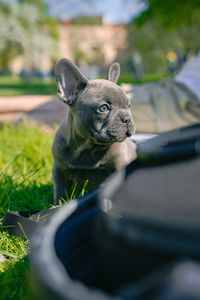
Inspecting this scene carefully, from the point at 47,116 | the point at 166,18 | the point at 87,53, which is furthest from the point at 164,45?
the point at 47,116

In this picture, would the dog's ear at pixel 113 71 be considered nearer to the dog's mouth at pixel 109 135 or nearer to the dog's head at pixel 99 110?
the dog's head at pixel 99 110

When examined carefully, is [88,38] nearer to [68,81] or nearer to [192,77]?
[192,77]

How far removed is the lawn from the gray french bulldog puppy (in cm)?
20

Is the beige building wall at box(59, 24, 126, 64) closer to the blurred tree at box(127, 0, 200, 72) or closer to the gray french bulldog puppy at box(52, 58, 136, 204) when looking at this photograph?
the blurred tree at box(127, 0, 200, 72)

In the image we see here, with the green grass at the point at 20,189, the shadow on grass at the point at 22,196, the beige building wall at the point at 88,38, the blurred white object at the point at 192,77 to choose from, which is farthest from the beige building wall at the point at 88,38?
the shadow on grass at the point at 22,196

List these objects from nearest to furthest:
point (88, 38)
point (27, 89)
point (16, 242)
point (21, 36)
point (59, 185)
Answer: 1. point (16, 242)
2. point (59, 185)
3. point (27, 89)
4. point (21, 36)
5. point (88, 38)

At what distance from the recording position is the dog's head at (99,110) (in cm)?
165

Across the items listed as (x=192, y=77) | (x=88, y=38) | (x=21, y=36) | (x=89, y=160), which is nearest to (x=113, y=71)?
(x=89, y=160)

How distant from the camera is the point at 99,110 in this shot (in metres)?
1.66

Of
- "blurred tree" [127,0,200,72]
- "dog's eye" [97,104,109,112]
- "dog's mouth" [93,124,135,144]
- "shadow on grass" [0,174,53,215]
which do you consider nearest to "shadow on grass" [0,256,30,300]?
"shadow on grass" [0,174,53,215]

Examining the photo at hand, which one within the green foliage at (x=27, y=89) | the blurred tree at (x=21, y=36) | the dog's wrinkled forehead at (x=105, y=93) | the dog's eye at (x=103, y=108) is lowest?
the green foliage at (x=27, y=89)

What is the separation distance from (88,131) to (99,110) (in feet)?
0.39

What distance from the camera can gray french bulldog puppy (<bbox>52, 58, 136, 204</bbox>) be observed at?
166 cm

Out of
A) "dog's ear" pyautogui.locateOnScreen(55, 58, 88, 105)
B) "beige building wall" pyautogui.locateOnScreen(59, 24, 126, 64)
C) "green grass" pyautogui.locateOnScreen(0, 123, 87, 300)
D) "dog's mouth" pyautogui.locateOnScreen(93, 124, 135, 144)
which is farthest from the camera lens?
"beige building wall" pyautogui.locateOnScreen(59, 24, 126, 64)
